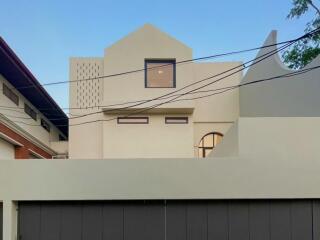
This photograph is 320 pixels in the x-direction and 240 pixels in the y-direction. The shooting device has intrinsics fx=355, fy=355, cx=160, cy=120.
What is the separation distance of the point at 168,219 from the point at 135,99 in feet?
25.2

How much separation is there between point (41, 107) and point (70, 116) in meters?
1.96

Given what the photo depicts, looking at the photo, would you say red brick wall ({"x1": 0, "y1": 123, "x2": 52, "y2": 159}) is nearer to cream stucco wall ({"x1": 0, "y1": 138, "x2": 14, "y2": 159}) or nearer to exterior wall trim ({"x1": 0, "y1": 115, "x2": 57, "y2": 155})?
exterior wall trim ({"x1": 0, "y1": 115, "x2": 57, "y2": 155})

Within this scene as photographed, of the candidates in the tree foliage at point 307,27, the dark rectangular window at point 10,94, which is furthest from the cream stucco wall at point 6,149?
the tree foliage at point 307,27

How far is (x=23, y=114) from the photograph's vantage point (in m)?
12.6

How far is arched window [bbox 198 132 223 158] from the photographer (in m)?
14.4

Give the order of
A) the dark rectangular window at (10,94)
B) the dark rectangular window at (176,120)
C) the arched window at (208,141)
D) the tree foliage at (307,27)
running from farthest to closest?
the arched window at (208,141)
the dark rectangular window at (176,120)
the tree foliage at (307,27)
the dark rectangular window at (10,94)

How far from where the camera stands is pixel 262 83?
11219mm

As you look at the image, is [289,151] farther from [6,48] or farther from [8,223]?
[6,48]

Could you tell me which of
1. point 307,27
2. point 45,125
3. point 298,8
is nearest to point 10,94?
point 45,125

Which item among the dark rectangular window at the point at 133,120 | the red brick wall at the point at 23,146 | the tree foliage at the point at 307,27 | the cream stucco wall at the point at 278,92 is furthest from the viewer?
the dark rectangular window at the point at 133,120

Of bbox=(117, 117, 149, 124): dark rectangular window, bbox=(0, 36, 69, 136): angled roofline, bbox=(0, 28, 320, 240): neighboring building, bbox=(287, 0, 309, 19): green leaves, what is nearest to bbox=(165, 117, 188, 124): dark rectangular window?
bbox=(117, 117, 149, 124): dark rectangular window

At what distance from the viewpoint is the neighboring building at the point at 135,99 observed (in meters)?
13.4

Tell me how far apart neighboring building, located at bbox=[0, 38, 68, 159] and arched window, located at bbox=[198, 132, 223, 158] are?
20.8 feet

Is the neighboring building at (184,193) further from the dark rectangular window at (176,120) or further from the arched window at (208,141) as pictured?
the arched window at (208,141)
